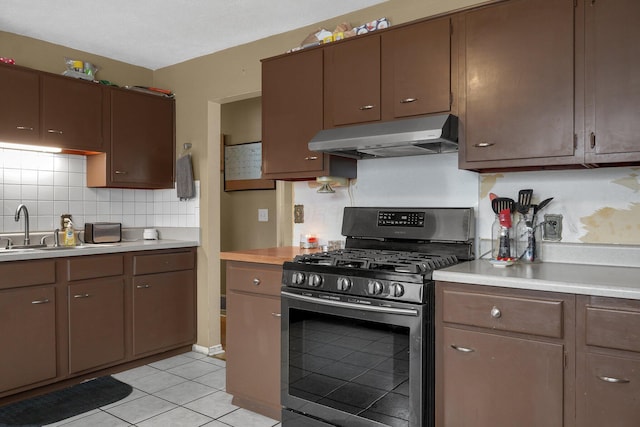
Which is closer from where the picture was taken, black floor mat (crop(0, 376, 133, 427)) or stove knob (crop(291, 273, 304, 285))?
stove knob (crop(291, 273, 304, 285))

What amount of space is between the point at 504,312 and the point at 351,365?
0.74 m

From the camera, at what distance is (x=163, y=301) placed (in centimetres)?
368

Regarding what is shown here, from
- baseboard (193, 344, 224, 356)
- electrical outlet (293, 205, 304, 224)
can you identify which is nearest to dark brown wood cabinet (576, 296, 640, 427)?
electrical outlet (293, 205, 304, 224)

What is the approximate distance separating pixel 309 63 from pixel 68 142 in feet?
6.31

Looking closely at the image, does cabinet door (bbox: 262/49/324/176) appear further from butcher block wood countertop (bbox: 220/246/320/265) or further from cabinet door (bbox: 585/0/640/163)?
cabinet door (bbox: 585/0/640/163)

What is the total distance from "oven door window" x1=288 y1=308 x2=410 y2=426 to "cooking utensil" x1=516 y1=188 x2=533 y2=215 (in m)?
0.86

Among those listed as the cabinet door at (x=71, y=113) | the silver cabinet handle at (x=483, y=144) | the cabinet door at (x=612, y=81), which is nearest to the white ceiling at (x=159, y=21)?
the cabinet door at (x=71, y=113)

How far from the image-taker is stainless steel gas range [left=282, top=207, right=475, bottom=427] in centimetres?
196

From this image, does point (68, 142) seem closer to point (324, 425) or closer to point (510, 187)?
point (324, 425)

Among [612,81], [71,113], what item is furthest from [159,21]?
[612,81]

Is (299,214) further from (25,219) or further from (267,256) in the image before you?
(25,219)

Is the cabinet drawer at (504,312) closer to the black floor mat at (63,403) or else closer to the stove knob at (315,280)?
the stove knob at (315,280)

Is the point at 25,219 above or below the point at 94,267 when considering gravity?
above

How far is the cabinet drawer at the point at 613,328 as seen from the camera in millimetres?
1548
